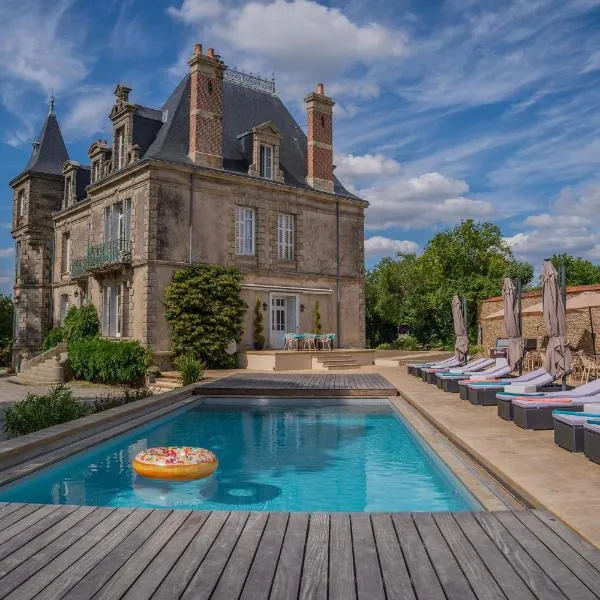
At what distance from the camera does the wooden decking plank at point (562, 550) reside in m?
3.21

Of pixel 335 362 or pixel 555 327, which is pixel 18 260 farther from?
pixel 555 327

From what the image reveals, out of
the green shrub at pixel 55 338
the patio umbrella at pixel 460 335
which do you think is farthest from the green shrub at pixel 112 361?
the patio umbrella at pixel 460 335

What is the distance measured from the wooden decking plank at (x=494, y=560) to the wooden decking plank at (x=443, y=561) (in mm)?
186

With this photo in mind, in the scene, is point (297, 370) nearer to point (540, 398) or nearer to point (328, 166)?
point (328, 166)

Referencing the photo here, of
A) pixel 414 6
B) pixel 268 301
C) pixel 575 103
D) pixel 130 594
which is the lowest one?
pixel 130 594

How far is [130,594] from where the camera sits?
10.0 ft

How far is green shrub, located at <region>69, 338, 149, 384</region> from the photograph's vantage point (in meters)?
18.8

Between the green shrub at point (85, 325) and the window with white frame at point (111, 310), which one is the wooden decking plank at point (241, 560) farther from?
the green shrub at point (85, 325)

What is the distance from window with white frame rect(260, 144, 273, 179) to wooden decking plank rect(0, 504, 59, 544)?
19.3 metres

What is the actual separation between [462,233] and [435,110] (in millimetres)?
22684

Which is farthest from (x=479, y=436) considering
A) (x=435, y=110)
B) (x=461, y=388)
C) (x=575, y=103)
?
(x=435, y=110)

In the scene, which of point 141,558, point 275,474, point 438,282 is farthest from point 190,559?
point 438,282

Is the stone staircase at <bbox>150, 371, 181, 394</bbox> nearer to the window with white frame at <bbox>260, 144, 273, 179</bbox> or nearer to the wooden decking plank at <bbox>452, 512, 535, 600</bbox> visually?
the window with white frame at <bbox>260, 144, 273, 179</bbox>

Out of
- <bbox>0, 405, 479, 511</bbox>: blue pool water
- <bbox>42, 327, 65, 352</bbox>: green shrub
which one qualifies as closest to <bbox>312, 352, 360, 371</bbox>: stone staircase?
<bbox>0, 405, 479, 511</bbox>: blue pool water
